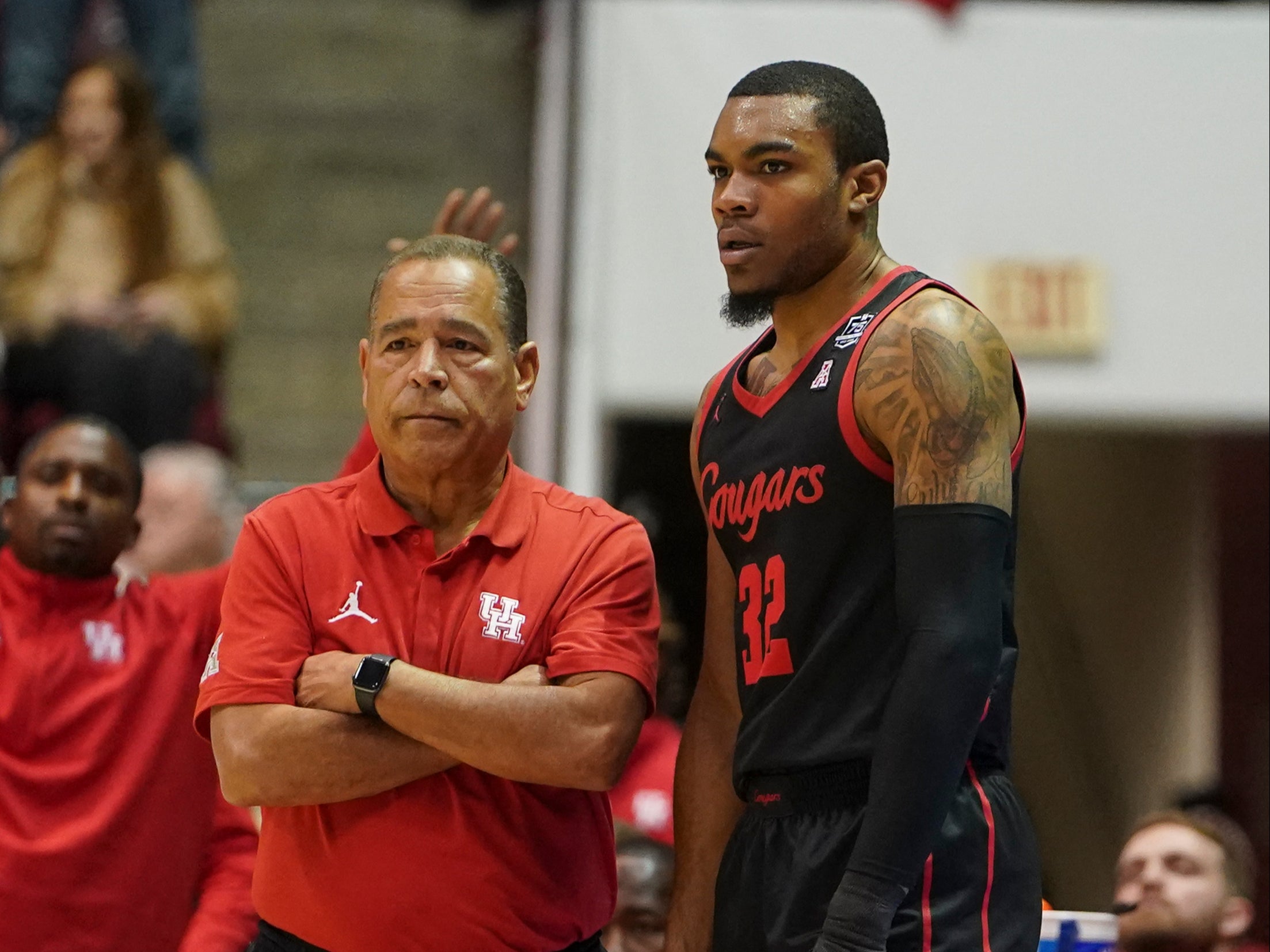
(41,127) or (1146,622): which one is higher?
(41,127)

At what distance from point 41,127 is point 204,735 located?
4746mm

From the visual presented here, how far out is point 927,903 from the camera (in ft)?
8.46

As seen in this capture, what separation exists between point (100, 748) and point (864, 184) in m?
1.88

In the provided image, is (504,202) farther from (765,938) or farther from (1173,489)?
(765,938)

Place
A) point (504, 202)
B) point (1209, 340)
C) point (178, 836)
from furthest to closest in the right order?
point (504, 202), point (1209, 340), point (178, 836)

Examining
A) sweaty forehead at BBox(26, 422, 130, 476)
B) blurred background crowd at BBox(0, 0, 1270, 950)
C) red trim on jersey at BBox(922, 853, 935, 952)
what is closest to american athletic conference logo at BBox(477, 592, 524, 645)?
red trim on jersey at BBox(922, 853, 935, 952)

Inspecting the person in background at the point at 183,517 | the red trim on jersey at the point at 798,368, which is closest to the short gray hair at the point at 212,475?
the person in background at the point at 183,517

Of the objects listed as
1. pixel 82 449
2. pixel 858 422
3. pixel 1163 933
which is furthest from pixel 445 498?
pixel 1163 933

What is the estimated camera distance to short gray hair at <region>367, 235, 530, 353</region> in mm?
2990

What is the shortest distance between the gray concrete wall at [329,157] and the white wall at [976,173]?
1.42 metres

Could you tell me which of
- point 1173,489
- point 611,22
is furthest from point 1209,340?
point 611,22

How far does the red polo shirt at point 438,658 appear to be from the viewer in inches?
107

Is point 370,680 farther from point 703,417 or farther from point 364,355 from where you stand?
point 703,417

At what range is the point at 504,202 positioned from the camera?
27.2 ft
